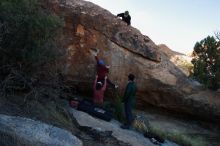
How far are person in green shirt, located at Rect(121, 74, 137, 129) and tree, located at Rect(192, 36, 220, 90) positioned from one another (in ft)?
16.4

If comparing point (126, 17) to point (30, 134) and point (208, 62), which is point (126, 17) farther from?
point (30, 134)

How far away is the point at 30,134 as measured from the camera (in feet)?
27.4

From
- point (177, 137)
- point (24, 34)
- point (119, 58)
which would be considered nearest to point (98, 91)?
point (119, 58)

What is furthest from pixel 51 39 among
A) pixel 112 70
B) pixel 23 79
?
pixel 112 70

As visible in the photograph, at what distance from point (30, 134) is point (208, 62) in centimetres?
1214

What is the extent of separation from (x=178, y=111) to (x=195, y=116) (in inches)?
30.7

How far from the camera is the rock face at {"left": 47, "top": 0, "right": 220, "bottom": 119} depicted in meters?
15.9

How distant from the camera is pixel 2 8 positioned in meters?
11.6

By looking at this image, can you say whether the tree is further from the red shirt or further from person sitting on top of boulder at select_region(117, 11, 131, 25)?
the red shirt

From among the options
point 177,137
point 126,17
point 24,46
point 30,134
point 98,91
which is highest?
point 126,17

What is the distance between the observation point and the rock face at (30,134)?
775 centimetres

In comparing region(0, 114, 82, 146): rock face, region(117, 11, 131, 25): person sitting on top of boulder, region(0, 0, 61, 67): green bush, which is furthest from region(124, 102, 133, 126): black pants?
region(0, 114, 82, 146): rock face

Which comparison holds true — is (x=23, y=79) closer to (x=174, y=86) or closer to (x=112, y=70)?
(x=112, y=70)

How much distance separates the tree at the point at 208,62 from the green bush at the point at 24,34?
26.2 feet
